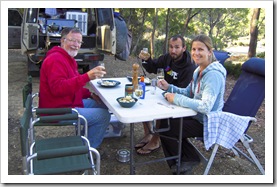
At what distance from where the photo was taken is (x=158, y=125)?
3.01 metres

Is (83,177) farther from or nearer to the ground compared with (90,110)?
nearer to the ground

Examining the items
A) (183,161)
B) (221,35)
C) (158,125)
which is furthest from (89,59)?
(221,35)

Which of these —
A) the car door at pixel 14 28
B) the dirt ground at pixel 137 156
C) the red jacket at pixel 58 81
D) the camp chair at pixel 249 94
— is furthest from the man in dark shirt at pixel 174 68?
the car door at pixel 14 28

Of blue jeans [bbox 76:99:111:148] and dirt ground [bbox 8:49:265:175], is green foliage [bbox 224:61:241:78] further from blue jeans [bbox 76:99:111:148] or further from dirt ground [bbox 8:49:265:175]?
blue jeans [bbox 76:99:111:148]

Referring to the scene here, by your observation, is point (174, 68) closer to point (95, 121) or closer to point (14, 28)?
point (95, 121)

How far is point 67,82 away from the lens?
7.92 feet

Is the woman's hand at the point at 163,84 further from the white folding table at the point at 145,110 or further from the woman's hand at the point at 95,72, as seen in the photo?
the woman's hand at the point at 95,72

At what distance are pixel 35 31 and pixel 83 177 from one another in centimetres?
432

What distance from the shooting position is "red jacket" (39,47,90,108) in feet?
7.95

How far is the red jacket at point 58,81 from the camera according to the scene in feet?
7.95

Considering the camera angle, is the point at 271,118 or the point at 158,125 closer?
the point at 271,118

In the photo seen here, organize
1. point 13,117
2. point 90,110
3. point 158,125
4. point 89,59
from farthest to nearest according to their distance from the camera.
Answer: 1. point 89,59
2. point 13,117
3. point 158,125
4. point 90,110

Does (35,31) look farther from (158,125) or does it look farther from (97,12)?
(158,125)

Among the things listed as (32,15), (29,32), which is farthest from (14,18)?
(29,32)
